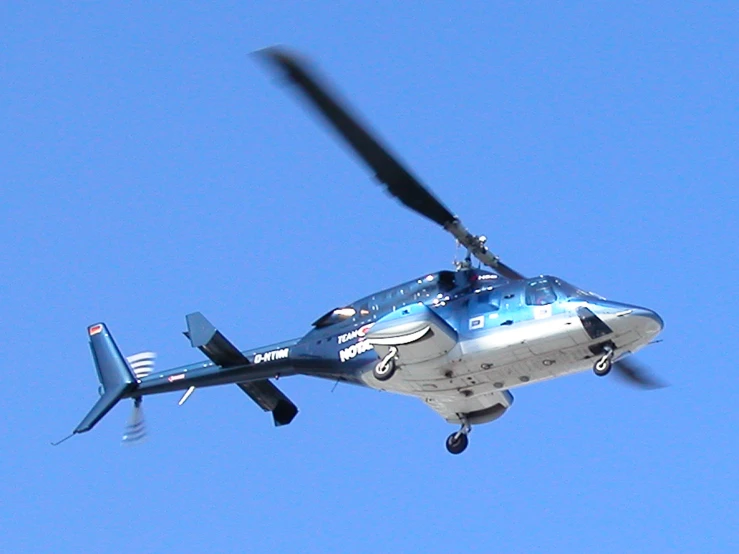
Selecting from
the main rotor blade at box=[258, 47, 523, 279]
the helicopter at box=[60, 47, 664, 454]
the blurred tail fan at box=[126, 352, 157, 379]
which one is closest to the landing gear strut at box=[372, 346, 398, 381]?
the helicopter at box=[60, 47, 664, 454]

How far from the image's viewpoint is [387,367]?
22.3m

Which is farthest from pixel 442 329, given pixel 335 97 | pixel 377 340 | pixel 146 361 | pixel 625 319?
pixel 146 361

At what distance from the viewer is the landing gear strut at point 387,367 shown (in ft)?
72.9

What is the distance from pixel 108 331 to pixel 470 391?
346 inches

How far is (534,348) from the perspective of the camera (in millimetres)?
21500

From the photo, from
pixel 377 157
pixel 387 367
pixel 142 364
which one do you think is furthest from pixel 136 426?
pixel 377 157

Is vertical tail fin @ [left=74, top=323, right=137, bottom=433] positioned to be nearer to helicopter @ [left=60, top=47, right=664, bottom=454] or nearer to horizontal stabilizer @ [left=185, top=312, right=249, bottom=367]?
helicopter @ [left=60, top=47, right=664, bottom=454]

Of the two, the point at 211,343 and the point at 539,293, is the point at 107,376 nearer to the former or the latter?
the point at 211,343

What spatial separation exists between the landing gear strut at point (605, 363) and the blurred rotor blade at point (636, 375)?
223 cm

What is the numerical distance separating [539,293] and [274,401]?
20.2ft

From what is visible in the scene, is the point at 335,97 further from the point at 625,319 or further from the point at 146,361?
the point at 146,361

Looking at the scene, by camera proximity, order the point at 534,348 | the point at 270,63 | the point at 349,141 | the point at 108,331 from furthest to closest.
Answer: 1. the point at 108,331
2. the point at 534,348
3. the point at 349,141
4. the point at 270,63

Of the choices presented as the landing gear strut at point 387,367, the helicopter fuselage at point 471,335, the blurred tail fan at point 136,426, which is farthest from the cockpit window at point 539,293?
the blurred tail fan at point 136,426

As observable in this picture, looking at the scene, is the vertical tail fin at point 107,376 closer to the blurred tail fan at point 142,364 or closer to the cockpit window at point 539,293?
the blurred tail fan at point 142,364
